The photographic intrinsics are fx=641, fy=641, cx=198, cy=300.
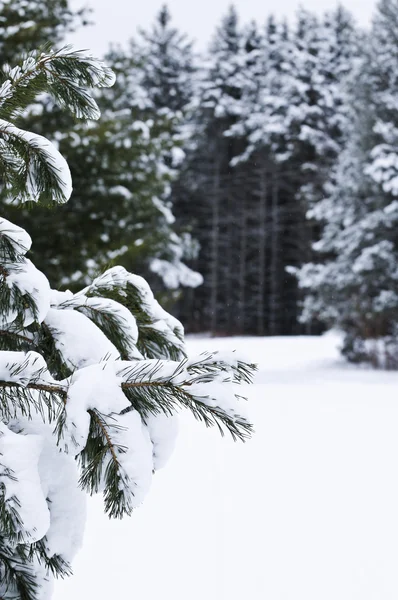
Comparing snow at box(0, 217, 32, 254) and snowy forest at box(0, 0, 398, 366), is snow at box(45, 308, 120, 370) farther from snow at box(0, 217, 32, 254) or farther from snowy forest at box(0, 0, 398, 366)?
snowy forest at box(0, 0, 398, 366)

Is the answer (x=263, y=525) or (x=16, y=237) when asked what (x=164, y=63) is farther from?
(x=16, y=237)

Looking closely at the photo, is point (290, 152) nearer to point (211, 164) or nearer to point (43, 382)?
point (211, 164)

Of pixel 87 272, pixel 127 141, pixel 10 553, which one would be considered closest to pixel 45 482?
pixel 10 553

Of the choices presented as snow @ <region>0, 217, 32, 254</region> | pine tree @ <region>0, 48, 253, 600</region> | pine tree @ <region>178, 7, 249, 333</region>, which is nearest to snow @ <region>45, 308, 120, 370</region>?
pine tree @ <region>0, 48, 253, 600</region>

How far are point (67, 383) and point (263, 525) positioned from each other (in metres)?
3.03

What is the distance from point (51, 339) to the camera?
1.66 meters

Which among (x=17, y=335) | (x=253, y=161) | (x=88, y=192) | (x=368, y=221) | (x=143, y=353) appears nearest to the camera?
(x=17, y=335)

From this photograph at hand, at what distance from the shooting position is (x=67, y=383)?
130 cm

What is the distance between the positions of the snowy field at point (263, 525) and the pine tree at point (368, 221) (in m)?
6.02

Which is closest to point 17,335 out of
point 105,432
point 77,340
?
point 77,340

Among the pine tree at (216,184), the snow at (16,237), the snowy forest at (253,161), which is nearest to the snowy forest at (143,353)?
the snow at (16,237)

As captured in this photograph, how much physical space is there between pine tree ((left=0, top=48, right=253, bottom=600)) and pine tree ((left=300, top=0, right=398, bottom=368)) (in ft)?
38.4

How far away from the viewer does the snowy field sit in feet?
10.3

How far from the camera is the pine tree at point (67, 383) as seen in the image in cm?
125
